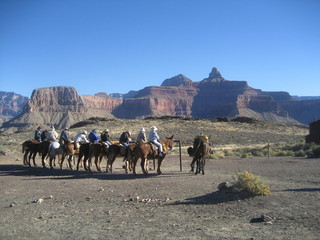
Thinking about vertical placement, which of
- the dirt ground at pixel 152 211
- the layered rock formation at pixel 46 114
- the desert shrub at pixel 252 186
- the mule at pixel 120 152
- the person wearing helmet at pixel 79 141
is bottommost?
the dirt ground at pixel 152 211

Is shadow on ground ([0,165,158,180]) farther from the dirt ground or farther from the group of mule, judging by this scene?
the dirt ground

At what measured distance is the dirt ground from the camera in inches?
270

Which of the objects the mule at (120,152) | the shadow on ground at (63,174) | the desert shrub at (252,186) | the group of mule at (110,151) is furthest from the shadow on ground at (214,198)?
the mule at (120,152)

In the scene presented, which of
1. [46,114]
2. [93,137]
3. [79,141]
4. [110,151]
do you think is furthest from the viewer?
[46,114]

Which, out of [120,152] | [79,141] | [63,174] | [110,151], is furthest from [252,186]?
[79,141]

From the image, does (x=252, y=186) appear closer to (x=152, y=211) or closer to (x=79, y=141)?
(x=152, y=211)

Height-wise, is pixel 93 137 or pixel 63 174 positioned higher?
pixel 93 137

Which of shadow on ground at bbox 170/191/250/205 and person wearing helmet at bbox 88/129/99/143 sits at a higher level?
person wearing helmet at bbox 88/129/99/143

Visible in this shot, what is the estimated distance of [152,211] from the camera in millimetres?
8648

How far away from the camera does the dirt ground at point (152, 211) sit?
6855 millimetres

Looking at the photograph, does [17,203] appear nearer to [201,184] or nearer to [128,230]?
[128,230]

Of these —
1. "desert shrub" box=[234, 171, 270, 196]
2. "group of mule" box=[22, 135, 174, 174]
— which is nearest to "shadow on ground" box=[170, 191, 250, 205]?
"desert shrub" box=[234, 171, 270, 196]

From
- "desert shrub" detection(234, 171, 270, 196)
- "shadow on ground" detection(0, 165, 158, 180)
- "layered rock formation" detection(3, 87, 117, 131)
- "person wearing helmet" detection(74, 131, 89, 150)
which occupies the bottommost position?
"shadow on ground" detection(0, 165, 158, 180)

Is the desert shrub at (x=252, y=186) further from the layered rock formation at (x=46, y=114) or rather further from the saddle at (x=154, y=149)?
the layered rock formation at (x=46, y=114)
